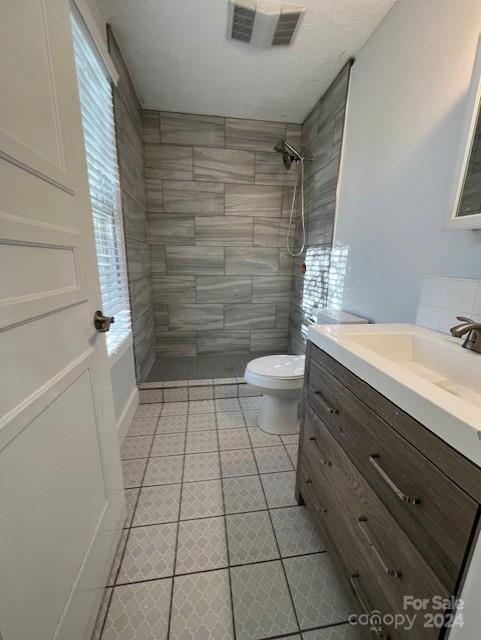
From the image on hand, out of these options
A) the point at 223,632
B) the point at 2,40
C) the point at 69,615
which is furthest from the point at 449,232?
the point at 69,615

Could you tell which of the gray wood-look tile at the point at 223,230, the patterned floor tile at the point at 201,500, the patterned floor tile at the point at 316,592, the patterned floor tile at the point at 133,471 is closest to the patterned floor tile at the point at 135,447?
the patterned floor tile at the point at 133,471

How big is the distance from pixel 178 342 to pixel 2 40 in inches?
95.7

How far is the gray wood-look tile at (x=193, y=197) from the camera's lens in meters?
Answer: 2.48

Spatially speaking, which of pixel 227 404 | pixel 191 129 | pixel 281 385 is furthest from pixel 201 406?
pixel 191 129

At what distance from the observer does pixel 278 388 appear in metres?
1.69

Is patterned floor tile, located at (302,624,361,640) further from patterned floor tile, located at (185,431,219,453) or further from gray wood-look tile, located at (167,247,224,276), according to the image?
gray wood-look tile, located at (167,247,224,276)

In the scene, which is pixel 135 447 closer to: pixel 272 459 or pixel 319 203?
pixel 272 459

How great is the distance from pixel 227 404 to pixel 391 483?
1679 millimetres

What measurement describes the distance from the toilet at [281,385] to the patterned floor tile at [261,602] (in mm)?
832

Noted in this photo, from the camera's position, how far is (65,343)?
0.74 meters

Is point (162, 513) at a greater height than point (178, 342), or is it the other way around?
point (178, 342)

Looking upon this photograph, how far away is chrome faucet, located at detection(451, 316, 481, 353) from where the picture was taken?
0.80 meters

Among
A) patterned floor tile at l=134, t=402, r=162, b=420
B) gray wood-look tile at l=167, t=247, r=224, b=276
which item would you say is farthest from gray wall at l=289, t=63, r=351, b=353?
patterned floor tile at l=134, t=402, r=162, b=420

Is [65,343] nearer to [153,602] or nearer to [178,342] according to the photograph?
[153,602]
